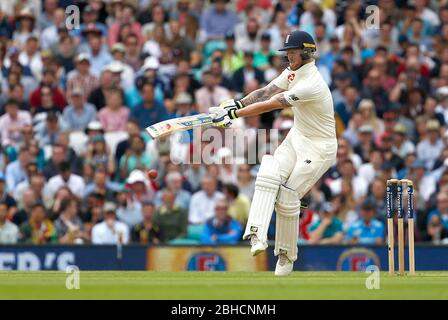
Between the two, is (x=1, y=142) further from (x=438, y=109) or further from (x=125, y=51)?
(x=438, y=109)

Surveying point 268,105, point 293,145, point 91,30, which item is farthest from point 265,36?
point 268,105

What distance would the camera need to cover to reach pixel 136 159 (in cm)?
1928

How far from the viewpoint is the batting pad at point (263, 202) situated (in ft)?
43.8

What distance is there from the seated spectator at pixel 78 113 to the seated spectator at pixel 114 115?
19 cm

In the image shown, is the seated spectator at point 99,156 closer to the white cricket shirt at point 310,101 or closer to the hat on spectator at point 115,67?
the hat on spectator at point 115,67

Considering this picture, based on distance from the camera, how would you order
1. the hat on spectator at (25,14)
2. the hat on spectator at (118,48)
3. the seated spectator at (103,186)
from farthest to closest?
1. the hat on spectator at (25,14)
2. the hat on spectator at (118,48)
3. the seated spectator at (103,186)

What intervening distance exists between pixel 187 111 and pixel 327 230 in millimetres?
3020

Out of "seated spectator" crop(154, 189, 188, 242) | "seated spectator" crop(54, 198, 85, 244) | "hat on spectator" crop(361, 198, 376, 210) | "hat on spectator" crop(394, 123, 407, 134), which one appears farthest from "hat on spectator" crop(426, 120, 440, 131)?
"seated spectator" crop(54, 198, 85, 244)

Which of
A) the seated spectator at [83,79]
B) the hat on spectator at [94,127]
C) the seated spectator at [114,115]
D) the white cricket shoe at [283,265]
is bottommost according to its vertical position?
the white cricket shoe at [283,265]

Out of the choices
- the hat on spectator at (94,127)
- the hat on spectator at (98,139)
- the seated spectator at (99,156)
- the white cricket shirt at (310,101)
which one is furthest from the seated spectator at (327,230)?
the white cricket shirt at (310,101)

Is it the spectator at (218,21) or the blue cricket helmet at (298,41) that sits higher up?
the spectator at (218,21)

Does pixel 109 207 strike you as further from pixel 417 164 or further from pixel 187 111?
pixel 417 164

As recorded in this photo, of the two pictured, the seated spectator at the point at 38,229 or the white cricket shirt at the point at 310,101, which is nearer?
the white cricket shirt at the point at 310,101

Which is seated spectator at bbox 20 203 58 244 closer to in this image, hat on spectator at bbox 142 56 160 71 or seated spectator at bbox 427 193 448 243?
hat on spectator at bbox 142 56 160 71
